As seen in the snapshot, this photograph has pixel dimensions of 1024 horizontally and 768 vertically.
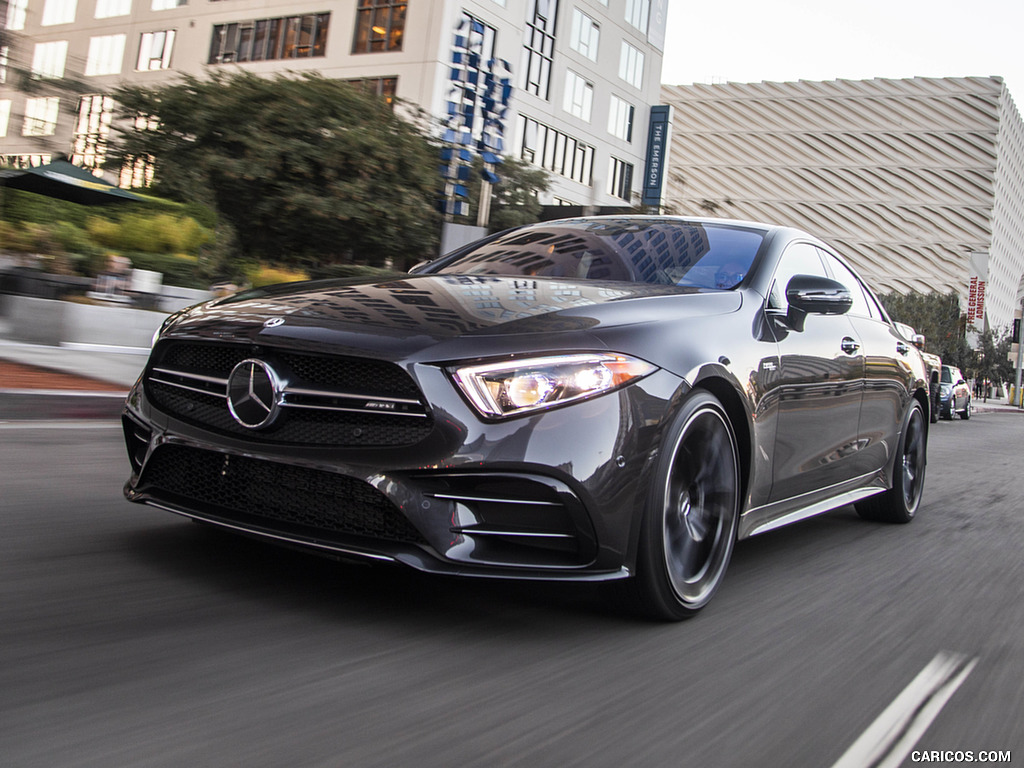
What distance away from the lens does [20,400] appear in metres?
7.02

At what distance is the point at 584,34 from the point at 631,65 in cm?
443

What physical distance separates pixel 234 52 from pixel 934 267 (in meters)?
96.6

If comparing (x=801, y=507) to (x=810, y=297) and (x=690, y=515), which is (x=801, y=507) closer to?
(x=810, y=297)

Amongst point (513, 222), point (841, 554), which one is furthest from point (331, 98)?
point (841, 554)

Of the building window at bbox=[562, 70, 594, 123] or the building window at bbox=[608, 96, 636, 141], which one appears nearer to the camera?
the building window at bbox=[562, 70, 594, 123]

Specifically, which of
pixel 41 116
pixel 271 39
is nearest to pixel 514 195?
pixel 271 39

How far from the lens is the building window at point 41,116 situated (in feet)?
28.6

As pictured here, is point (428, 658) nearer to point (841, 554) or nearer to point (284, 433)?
point (284, 433)

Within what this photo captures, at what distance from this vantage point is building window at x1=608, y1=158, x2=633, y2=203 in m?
47.2

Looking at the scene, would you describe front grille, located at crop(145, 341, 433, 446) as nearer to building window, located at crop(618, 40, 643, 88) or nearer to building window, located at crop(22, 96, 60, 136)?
building window, located at crop(22, 96, 60, 136)

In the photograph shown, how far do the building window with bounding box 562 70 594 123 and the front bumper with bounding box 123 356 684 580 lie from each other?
41299mm

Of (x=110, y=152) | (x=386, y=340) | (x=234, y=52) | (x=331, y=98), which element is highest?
(x=234, y=52)

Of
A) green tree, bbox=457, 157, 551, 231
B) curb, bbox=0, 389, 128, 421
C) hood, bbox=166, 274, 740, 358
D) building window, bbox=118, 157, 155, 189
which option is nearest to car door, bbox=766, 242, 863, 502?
hood, bbox=166, 274, 740, 358

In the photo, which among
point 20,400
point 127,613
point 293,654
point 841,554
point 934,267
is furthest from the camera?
point 934,267
